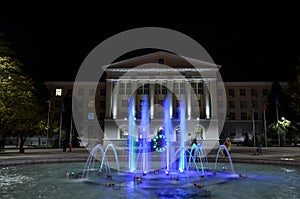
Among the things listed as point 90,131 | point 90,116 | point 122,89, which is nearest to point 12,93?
point 122,89

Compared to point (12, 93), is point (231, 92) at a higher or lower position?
higher

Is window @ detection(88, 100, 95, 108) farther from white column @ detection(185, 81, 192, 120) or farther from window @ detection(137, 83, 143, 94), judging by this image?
white column @ detection(185, 81, 192, 120)

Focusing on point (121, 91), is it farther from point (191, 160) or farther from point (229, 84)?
point (191, 160)

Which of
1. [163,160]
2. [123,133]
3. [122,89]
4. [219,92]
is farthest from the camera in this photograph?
[219,92]

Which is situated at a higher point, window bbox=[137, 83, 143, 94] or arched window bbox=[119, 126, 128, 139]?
window bbox=[137, 83, 143, 94]

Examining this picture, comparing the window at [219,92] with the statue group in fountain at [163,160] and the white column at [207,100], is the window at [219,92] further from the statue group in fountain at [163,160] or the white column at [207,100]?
the statue group in fountain at [163,160]

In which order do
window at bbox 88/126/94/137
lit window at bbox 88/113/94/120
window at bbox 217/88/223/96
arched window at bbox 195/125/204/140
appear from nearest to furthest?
arched window at bbox 195/125/204/140
window at bbox 88/126/94/137
window at bbox 217/88/223/96
lit window at bbox 88/113/94/120

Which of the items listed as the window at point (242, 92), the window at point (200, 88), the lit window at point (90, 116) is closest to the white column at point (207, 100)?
the window at point (200, 88)

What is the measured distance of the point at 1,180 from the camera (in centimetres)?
983

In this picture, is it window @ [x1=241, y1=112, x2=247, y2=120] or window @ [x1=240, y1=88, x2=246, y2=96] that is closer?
window @ [x1=241, y1=112, x2=247, y2=120]

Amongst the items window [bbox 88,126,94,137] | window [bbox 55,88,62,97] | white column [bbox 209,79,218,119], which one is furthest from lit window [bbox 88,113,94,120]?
white column [bbox 209,79,218,119]

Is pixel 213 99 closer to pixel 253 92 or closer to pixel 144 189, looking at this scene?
pixel 253 92

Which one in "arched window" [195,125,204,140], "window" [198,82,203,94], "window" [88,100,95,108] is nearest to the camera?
"arched window" [195,125,204,140]

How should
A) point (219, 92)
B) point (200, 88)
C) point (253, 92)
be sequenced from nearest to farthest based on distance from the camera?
point (200, 88) → point (219, 92) → point (253, 92)
